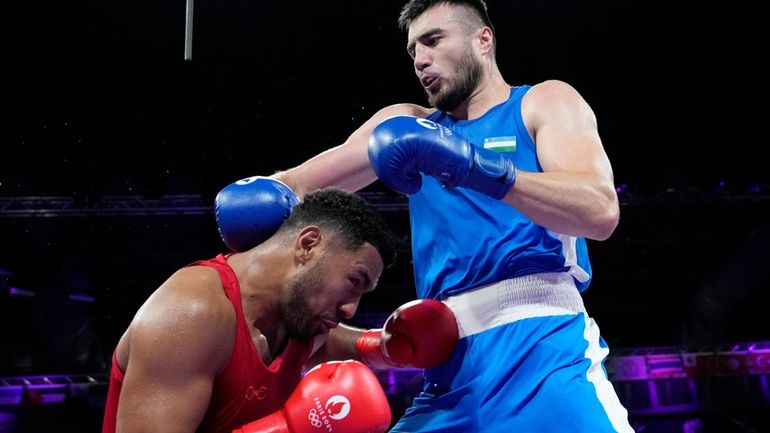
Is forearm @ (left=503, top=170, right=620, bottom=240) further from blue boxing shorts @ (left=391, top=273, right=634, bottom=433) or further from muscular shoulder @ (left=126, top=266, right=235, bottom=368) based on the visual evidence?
muscular shoulder @ (left=126, top=266, right=235, bottom=368)

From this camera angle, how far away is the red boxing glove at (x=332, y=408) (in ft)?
6.12

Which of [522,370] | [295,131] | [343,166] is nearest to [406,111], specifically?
[343,166]

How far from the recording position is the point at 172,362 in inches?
68.1

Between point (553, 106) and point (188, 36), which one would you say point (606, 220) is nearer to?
point (553, 106)

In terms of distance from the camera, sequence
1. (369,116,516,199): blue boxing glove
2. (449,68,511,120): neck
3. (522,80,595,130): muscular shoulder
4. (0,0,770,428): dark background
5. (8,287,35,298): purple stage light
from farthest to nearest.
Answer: (8,287,35,298): purple stage light, (0,0,770,428): dark background, (449,68,511,120): neck, (522,80,595,130): muscular shoulder, (369,116,516,199): blue boxing glove

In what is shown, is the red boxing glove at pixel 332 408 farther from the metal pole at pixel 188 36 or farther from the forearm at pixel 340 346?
the metal pole at pixel 188 36

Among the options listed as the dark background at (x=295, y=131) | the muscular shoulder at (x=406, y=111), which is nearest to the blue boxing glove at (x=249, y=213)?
the muscular shoulder at (x=406, y=111)

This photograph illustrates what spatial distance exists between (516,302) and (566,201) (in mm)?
345

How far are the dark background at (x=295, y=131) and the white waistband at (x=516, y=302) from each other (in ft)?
14.8

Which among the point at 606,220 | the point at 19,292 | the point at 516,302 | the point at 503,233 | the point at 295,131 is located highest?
the point at 606,220

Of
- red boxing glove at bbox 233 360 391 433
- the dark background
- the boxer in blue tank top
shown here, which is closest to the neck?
the boxer in blue tank top

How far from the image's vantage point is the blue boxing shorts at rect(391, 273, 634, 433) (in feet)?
6.30

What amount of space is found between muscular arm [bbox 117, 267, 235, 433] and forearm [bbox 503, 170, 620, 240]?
0.81m

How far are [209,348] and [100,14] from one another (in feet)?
17.6
